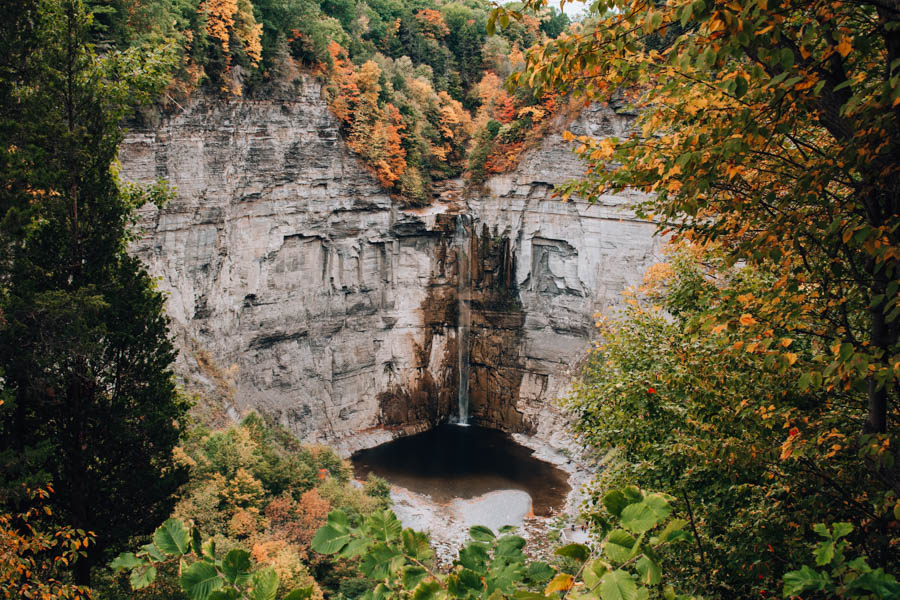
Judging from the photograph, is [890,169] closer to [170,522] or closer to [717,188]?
[717,188]

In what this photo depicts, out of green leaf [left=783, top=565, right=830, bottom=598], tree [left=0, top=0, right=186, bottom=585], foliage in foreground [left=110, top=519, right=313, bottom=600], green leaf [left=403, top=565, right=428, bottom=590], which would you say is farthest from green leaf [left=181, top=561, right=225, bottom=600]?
tree [left=0, top=0, right=186, bottom=585]

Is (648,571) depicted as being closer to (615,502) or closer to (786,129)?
(615,502)

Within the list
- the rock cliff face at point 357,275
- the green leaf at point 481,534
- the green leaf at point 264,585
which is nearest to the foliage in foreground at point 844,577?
the green leaf at point 481,534

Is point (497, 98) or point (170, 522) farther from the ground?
point (497, 98)

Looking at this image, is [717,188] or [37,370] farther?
[37,370]

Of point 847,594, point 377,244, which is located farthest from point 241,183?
point 847,594

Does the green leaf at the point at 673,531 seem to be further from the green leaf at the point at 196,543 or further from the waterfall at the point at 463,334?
the waterfall at the point at 463,334
